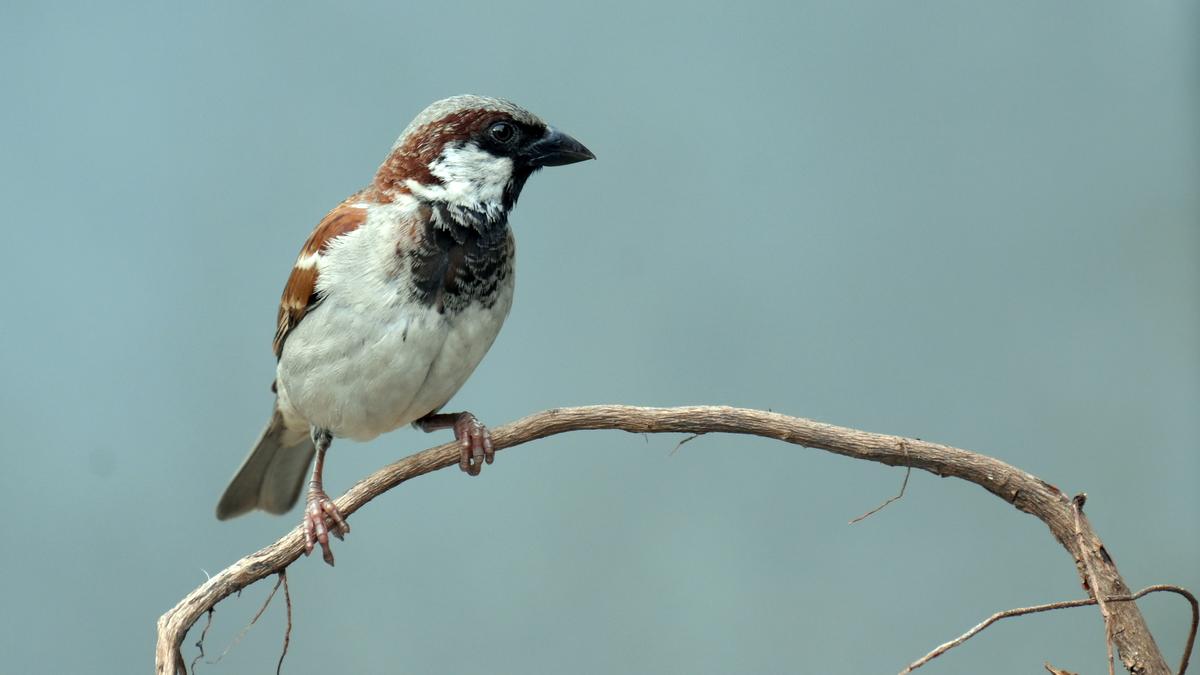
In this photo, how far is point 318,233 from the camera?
9.80 feet

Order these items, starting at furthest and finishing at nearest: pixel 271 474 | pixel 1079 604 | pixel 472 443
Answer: pixel 271 474 < pixel 472 443 < pixel 1079 604

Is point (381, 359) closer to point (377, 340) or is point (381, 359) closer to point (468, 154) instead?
point (377, 340)

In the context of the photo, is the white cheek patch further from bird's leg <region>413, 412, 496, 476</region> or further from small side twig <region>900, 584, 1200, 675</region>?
small side twig <region>900, 584, 1200, 675</region>

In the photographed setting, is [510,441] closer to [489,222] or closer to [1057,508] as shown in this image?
[489,222]

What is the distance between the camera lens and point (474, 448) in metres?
2.87

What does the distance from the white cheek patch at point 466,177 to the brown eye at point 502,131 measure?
2.1 inches

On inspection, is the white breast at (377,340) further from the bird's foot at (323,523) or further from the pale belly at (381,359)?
the bird's foot at (323,523)

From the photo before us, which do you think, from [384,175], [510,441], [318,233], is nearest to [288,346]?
[318,233]

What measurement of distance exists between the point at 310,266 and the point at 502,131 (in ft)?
2.07

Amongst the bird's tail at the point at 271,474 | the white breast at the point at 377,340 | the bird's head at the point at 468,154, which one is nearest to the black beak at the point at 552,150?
the bird's head at the point at 468,154

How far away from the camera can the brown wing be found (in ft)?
9.52

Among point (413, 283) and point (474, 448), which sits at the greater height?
point (413, 283)

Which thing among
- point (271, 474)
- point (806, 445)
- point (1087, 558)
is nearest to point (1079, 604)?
point (1087, 558)

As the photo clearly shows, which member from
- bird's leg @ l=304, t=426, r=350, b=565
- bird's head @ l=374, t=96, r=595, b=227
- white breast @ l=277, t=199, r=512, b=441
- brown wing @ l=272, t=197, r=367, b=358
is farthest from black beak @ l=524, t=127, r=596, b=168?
bird's leg @ l=304, t=426, r=350, b=565
